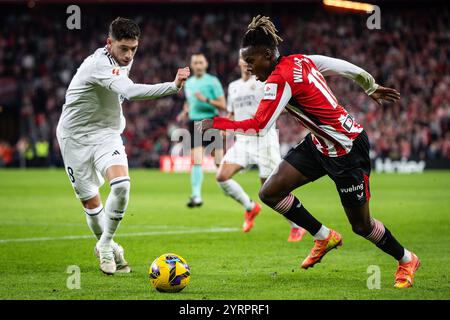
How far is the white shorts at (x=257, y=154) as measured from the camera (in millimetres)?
11375

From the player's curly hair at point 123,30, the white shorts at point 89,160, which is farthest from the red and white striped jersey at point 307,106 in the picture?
the white shorts at point 89,160

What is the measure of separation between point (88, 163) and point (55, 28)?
3204cm

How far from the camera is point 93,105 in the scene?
7816 mm

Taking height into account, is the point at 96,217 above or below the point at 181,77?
below

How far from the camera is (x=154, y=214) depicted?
1421 cm

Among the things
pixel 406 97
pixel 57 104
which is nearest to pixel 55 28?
pixel 57 104

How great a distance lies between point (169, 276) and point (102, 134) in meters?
1.91

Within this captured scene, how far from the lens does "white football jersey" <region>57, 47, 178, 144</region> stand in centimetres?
751

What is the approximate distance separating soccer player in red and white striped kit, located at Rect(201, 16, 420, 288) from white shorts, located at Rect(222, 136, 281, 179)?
370 centimetres

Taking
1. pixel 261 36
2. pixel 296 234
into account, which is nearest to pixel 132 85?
pixel 261 36

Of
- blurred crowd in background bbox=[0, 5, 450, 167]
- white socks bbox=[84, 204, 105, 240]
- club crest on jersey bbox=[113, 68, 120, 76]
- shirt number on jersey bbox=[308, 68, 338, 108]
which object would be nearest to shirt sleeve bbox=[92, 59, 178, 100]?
club crest on jersey bbox=[113, 68, 120, 76]

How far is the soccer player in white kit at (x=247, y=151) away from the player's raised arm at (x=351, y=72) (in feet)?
12.8

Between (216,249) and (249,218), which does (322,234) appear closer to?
(216,249)
